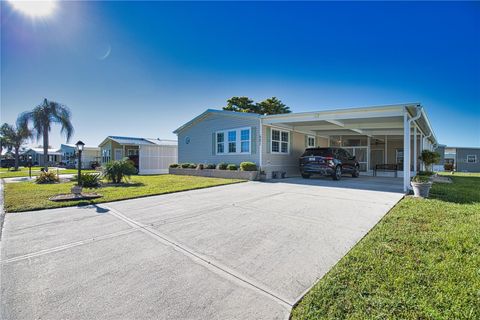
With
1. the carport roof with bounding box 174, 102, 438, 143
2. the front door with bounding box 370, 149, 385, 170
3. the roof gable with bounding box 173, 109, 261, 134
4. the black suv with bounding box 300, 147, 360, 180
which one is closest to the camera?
the carport roof with bounding box 174, 102, 438, 143

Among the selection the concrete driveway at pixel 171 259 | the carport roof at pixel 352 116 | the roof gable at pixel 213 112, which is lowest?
the concrete driveway at pixel 171 259

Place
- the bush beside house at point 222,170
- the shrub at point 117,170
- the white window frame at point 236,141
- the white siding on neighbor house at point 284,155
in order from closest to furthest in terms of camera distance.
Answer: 1. the shrub at point 117,170
2. the bush beside house at point 222,170
3. the white siding on neighbor house at point 284,155
4. the white window frame at point 236,141

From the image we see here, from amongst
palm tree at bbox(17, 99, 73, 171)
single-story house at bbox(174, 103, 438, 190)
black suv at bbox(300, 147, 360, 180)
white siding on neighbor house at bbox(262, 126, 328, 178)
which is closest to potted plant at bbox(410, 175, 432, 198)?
single-story house at bbox(174, 103, 438, 190)

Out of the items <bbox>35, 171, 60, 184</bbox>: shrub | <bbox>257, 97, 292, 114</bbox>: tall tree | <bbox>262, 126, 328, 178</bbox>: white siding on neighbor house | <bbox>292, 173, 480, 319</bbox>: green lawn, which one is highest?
<bbox>257, 97, 292, 114</bbox>: tall tree

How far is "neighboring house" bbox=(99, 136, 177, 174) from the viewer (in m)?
20.7

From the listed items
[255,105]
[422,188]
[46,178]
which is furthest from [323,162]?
[255,105]

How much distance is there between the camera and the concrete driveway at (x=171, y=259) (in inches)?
81.8

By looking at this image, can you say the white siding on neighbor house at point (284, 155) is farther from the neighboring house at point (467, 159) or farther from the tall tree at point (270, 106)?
the neighboring house at point (467, 159)

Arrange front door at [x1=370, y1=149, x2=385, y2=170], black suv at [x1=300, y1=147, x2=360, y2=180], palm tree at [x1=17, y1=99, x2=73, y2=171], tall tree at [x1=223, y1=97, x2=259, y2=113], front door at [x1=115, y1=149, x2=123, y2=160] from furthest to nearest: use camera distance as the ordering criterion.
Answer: tall tree at [x1=223, y1=97, x2=259, y2=113]
front door at [x1=115, y1=149, x2=123, y2=160]
front door at [x1=370, y1=149, x2=385, y2=170]
palm tree at [x1=17, y1=99, x2=73, y2=171]
black suv at [x1=300, y1=147, x2=360, y2=180]

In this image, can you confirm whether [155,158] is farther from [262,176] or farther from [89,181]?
[262,176]

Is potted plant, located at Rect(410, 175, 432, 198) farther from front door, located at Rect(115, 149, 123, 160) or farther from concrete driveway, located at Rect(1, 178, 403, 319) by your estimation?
front door, located at Rect(115, 149, 123, 160)

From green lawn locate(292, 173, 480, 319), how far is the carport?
6828mm

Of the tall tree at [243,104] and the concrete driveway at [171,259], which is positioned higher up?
the tall tree at [243,104]

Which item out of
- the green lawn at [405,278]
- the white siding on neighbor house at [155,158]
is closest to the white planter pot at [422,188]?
the green lawn at [405,278]
